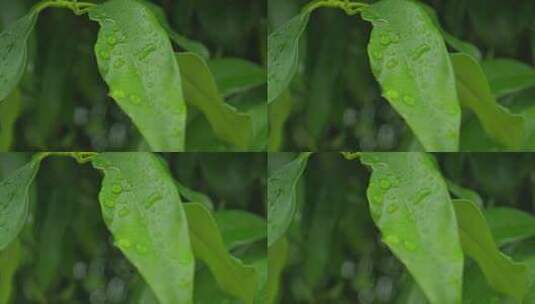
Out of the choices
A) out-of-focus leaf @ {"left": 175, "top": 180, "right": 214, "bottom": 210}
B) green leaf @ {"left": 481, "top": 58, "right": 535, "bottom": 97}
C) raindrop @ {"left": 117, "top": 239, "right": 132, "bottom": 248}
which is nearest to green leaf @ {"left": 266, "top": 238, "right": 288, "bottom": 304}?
out-of-focus leaf @ {"left": 175, "top": 180, "right": 214, "bottom": 210}

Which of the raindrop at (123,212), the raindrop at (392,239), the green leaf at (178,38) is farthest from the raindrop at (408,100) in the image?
the raindrop at (123,212)

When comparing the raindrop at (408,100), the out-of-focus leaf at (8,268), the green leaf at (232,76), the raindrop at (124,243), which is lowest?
the out-of-focus leaf at (8,268)

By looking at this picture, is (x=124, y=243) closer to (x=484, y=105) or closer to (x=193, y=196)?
(x=193, y=196)

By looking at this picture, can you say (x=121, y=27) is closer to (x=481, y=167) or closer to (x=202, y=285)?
(x=202, y=285)

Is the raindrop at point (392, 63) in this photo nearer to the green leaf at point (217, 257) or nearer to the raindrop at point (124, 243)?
the green leaf at point (217, 257)

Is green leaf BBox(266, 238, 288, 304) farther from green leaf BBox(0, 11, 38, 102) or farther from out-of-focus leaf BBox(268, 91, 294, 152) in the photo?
green leaf BBox(0, 11, 38, 102)

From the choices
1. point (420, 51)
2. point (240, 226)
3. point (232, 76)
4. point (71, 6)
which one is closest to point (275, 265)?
point (240, 226)

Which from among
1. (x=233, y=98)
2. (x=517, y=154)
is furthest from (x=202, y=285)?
(x=517, y=154)

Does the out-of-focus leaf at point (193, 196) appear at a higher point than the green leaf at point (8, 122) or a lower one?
lower
